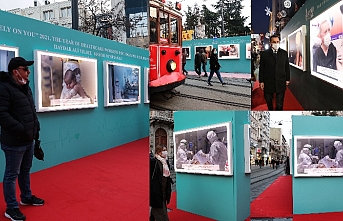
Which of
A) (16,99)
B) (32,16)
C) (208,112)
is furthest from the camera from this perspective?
(32,16)

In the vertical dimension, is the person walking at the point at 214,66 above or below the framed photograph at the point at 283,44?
below

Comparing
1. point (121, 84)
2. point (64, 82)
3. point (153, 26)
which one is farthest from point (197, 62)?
point (121, 84)

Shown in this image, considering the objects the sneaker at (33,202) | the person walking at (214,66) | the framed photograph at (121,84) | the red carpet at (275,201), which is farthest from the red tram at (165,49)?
the framed photograph at (121,84)

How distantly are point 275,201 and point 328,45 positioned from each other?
25.8 inches

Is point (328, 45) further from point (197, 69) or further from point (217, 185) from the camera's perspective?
point (217, 185)

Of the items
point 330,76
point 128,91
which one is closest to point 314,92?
point 330,76

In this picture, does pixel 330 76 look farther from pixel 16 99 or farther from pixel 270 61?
pixel 16 99

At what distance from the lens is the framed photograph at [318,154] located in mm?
1528

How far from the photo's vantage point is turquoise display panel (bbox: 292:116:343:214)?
1463 mm

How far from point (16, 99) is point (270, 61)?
4.87 ft

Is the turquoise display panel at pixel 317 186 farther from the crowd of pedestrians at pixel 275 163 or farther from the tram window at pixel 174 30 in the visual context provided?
the tram window at pixel 174 30

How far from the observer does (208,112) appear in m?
1.34

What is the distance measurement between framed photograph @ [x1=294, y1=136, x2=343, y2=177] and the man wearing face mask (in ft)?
1.28

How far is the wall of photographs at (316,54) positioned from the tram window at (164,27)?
438 mm
